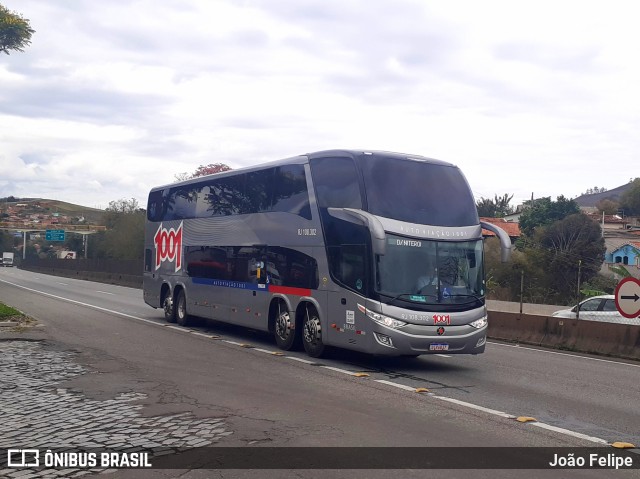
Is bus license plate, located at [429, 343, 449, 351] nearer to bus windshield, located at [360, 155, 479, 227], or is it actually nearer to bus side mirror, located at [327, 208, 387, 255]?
bus side mirror, located at [327, 208, 387, 255]

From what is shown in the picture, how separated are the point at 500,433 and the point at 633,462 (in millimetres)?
1504

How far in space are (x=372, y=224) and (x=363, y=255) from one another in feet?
2.02

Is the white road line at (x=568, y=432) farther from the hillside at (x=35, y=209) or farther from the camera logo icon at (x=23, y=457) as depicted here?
the hillside at (x=35, y=209)

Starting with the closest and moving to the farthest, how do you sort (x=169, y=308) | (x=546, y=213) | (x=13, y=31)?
(x=169, y=308)
(x=13, y=31)
(x=546, y=213)

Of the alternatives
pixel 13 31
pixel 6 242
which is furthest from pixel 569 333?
pixel 6 242

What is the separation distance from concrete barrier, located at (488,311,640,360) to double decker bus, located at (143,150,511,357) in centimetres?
468

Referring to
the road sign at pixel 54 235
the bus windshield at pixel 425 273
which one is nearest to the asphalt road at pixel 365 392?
the bus windshield at pixel 425 273

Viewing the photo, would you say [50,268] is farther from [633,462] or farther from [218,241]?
[633,462]

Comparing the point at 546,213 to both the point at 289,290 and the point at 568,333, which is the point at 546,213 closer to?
the point at 568,333

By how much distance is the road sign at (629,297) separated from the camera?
16.1 metres

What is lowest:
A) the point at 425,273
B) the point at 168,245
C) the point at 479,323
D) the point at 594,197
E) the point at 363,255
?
the point at 479,323

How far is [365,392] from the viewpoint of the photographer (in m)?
11.1

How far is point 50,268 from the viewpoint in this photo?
85.7 m

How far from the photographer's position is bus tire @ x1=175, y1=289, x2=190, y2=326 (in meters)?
21.3
